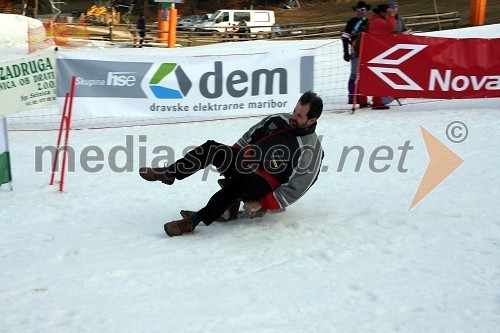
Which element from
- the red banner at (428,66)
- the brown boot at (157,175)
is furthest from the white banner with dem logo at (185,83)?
the brown boot at (157,175)

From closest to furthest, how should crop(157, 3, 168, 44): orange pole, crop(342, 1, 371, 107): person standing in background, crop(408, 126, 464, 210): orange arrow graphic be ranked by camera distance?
crop(408, 126, 464, 210): orange arrow graphic, crop(342, 1, 371, 107): person standing in background, crop(157, 3, 168, 44): orange pole

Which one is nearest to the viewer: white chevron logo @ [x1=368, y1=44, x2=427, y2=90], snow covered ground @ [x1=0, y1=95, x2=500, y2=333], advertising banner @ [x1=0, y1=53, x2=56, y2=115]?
snow covered ground @ [x1=0, y1=95, x2=500, y2=333]

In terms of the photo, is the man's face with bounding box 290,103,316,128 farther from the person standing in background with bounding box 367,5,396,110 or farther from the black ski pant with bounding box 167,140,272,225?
the person standing in background with bounding box 367,5,396,110

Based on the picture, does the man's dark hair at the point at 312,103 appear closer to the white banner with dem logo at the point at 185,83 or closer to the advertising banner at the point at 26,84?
the advertising banner at the point at 26,84

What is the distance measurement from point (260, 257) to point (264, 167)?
890 mm

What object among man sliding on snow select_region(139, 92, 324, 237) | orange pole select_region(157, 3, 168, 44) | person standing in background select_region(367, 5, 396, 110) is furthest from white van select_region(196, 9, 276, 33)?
man sliding on snow select_region(139, 92, 324, 237)

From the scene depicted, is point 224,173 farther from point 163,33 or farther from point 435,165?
point 163,33

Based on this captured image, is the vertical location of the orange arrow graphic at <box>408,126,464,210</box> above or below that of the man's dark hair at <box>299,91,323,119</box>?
below

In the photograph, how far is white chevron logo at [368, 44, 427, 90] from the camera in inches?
444

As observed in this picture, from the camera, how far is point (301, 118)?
18.7 feet

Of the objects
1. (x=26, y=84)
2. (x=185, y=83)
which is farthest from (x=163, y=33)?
(x=26, y=84)

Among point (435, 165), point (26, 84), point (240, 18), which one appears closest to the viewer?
point (435, 165)
